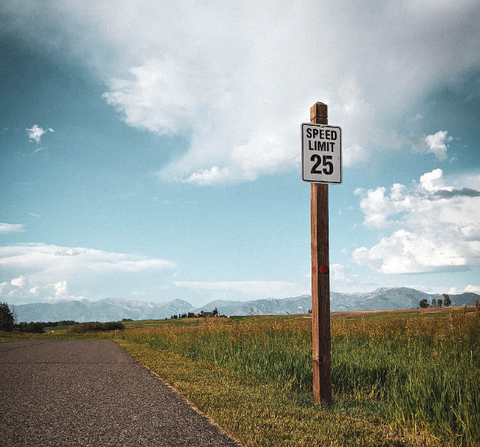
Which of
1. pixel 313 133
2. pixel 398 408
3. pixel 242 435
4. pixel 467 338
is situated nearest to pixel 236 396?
pixel 242 435

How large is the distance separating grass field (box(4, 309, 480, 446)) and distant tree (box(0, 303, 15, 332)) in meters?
94.4

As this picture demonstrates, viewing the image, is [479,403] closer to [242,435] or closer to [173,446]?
[242,435]

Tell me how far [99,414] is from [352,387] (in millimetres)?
4390

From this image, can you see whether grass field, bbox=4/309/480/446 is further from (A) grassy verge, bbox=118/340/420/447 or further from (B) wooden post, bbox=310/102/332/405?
(B) wooden post, bbox=310/102/332/405

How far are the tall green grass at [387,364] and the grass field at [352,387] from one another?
0.07ft

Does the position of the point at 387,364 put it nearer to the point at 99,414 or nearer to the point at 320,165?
the point at 320,165

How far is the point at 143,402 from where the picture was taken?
6535mm

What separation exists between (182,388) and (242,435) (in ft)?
10.5

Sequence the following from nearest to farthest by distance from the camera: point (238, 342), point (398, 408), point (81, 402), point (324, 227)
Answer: point (398, 408), point (324, 227), point (81, 402), point (238, 342)

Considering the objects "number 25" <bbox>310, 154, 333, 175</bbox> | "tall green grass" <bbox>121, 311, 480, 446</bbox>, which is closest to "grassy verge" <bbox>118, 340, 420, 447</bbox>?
"tall green grass" <bbox>121, 311, 480, 446</bbox>

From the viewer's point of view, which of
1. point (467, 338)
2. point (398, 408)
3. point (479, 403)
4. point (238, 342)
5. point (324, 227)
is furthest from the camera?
point (238, 342)

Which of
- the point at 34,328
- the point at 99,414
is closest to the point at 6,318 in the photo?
the point at 34,328

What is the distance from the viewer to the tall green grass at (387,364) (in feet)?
16.0

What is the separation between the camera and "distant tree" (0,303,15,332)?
88931 mm
